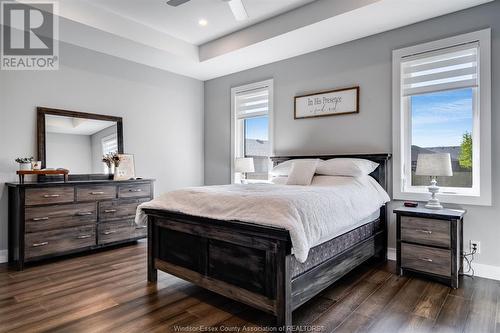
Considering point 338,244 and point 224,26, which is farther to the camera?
point 224,26

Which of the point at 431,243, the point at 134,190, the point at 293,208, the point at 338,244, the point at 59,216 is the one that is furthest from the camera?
the point at 134,190

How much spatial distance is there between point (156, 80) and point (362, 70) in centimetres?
315

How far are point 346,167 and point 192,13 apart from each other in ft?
8.48

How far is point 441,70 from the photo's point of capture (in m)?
3.28

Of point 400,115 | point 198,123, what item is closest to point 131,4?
point 198,123

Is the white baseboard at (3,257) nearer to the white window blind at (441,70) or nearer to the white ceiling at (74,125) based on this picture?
the white ceiling at (74,125)

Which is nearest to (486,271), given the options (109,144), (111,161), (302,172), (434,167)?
(434,167)

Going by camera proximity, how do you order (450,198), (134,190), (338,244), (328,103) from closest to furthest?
(338,244) < (450,198) < (328,103) < (134,190)

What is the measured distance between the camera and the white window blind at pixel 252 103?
16.1 ft

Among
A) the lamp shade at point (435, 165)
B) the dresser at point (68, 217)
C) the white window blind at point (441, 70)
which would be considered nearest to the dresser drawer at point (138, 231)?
the dresser at point (68, 217)

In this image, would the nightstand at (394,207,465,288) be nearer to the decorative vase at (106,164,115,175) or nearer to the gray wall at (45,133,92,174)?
the decorative vase at (106,164,115,175)

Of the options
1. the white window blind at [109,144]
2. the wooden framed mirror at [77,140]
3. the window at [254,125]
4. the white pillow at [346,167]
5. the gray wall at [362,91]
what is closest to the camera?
the gray wall at [362,91]

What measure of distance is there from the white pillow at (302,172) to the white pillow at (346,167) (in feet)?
0.39

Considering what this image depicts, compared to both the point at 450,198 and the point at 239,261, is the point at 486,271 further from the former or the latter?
the point at 239,261
